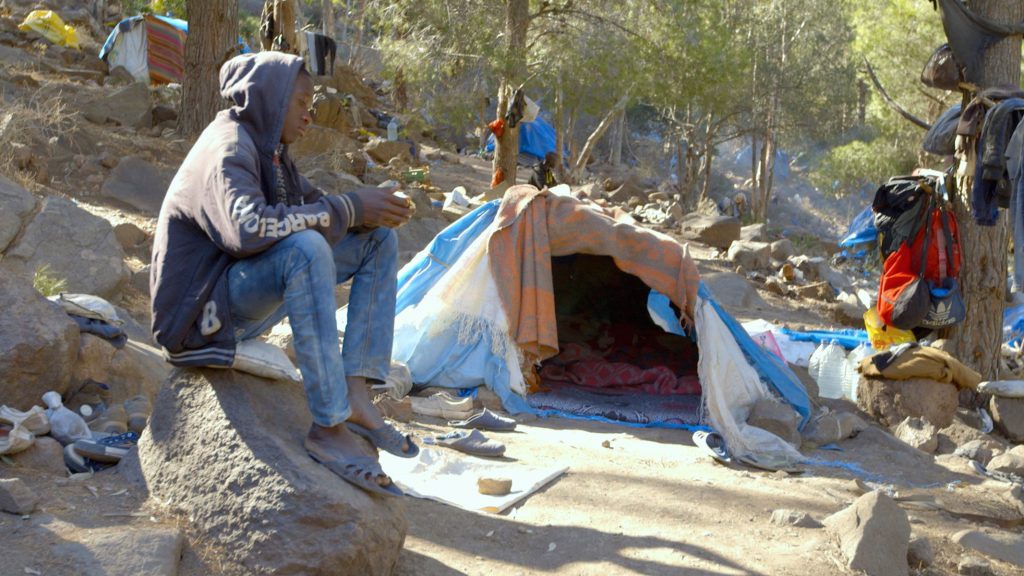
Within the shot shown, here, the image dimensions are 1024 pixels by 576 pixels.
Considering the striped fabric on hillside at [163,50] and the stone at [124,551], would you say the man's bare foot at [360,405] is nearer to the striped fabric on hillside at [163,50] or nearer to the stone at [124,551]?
the stone at [124,551]

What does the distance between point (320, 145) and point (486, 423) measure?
29.8 ft

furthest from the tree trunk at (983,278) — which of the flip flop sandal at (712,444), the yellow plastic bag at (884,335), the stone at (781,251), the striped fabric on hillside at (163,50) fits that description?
the striped fabric on hillside at (163,50)

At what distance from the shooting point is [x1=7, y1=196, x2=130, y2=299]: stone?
6.07m

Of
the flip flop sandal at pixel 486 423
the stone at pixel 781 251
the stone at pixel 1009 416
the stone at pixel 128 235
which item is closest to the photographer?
the flip flop sandal at pixel 486 423

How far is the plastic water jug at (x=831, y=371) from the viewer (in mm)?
7062

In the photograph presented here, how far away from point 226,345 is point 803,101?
26.6 meters

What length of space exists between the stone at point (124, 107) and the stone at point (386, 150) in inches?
158

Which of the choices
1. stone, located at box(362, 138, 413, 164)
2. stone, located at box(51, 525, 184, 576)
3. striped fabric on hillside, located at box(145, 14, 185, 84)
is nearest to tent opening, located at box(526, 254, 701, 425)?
stone, located at box(51, 525, 184, 576)

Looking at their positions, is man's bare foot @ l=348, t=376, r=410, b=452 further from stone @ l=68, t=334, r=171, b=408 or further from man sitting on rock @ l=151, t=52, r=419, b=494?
stone @ l=68, t=334, r=171, b=408

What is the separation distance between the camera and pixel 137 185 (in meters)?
9.36

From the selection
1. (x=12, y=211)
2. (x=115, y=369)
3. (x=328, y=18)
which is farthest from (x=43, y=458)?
(x=328, y=18)

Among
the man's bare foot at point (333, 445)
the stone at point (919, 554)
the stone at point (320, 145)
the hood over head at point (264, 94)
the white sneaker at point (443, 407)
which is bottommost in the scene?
the stone at point (919, 554)

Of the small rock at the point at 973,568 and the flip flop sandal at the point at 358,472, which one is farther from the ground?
the flip flop sandal at the point at 358,472

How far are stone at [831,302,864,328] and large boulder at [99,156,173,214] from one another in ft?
23.3
